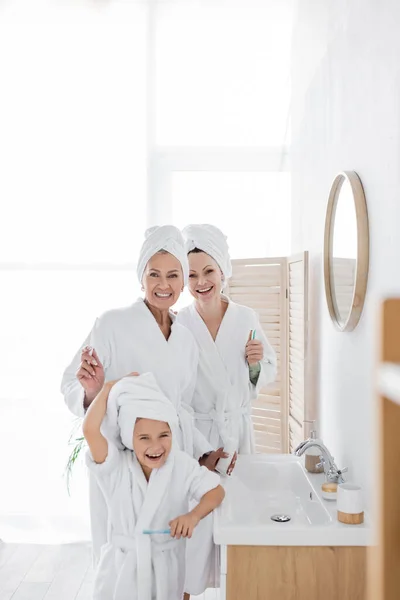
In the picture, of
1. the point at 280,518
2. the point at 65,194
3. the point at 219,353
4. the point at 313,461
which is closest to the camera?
the point at 280,518

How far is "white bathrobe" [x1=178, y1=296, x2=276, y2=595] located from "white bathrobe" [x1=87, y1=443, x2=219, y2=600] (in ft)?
1.54

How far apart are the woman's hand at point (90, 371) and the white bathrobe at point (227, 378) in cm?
53

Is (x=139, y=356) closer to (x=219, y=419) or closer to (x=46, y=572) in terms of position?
(x=219, y=419)

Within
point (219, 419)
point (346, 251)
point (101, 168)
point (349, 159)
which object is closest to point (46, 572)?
point (219, 419)

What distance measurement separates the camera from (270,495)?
219cm

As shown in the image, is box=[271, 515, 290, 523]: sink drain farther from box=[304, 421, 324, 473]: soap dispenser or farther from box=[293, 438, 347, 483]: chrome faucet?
box=[304, 421, 324, 473]: soap dispenser

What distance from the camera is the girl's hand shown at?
6.23 feet

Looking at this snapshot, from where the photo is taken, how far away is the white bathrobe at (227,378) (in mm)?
2529

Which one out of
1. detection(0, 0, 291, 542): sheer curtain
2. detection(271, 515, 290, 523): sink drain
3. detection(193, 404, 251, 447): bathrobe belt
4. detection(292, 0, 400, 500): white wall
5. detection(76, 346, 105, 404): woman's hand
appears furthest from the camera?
detection(0, 0, 291, 542): sheer curtain

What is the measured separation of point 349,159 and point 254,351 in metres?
0.79

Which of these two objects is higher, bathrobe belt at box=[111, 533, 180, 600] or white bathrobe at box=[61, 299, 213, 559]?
white bathrobe at box=[61, 299, 213, 559]

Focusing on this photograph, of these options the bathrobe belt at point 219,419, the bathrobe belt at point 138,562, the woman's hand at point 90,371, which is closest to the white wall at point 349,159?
the bathrobe belt at point 219,419

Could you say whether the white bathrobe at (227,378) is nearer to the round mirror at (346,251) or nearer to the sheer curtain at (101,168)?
the round mirror at (346,251)

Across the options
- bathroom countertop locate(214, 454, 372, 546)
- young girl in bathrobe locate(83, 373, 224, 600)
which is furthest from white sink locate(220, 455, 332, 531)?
young girl in bathrobe locate(83, 373, 224, 600)
